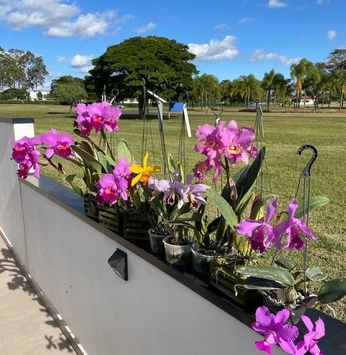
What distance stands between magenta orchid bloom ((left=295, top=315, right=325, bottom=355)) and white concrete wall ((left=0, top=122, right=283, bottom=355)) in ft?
0.36

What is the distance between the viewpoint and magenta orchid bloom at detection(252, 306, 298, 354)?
27.2 inches

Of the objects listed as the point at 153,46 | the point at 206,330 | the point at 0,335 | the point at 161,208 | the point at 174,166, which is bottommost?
the point at 0,335

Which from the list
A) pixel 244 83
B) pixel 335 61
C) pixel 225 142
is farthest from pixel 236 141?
pixel 335 61

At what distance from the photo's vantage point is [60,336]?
213 centimetres

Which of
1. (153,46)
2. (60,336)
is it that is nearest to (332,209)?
(60,336)

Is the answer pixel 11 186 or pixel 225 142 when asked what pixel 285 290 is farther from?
pixel 11 186

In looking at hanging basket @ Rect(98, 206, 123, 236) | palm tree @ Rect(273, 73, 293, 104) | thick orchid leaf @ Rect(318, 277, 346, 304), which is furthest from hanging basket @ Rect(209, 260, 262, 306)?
palm tree @ Rect(273, 73, 293, 104)

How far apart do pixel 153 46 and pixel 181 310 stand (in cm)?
2367

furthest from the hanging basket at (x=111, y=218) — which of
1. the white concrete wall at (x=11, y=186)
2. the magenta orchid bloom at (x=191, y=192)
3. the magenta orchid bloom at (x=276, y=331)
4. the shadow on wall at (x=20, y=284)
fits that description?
the white concrete wall at (x=11, y=186)

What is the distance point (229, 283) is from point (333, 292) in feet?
0.77

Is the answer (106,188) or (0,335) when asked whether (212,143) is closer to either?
(106,188)

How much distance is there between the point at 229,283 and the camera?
93cm

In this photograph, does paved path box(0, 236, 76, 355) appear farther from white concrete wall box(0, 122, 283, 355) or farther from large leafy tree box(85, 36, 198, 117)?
large leafy tree box(85, 36, 198, 117)

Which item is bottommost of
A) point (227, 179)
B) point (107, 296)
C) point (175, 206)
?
point (107, 296)
